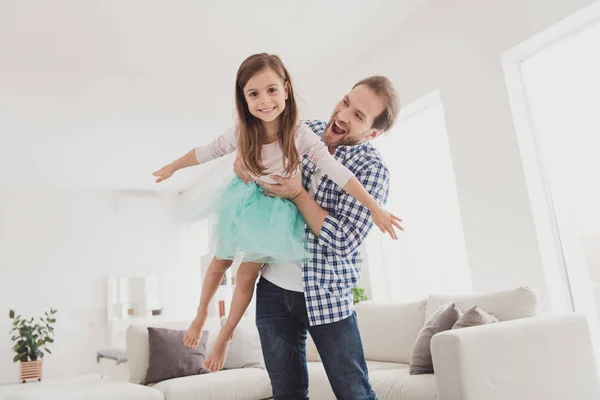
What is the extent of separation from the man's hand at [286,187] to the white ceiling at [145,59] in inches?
99.9

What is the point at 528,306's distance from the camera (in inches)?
99.2

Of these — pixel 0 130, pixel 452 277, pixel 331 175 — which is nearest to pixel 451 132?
pixel 452 277

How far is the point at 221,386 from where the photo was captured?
3.09 meters

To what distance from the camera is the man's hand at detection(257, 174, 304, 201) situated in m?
1.33

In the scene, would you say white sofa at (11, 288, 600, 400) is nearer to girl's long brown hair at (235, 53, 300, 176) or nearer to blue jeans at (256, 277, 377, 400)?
blue jeans at (256, 277, 377, 400)

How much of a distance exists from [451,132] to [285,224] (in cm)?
258

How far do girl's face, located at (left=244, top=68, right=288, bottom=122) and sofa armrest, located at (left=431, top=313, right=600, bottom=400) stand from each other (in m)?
1.30

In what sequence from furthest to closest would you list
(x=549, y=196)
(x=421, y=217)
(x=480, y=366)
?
(x=421, y=217) < (x=549, y=196) < (x=480, y=366)

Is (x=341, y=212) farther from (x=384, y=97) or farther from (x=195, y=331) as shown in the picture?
(x=195, y=331)

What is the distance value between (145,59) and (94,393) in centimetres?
267

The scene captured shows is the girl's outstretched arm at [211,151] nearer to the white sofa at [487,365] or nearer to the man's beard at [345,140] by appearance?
the man's beard at [345,140]

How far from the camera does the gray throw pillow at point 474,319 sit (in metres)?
2.38

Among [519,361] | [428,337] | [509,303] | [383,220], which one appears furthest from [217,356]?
[509,303]

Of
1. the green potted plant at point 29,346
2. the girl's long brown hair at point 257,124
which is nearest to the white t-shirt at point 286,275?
the girl's long brown hair at point 257,124
